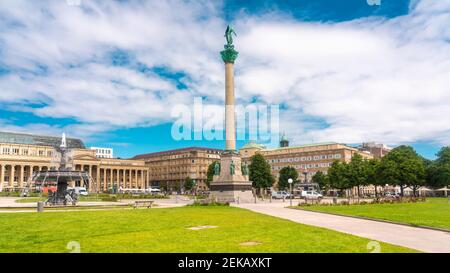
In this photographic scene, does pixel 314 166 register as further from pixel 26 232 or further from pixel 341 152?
pixel 26 232

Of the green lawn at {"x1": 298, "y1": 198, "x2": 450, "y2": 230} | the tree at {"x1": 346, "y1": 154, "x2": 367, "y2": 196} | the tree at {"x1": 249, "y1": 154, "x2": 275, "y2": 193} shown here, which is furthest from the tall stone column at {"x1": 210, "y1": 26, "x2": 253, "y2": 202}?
the tree at {"x1": 346, "y1": 154, "x2": 367, "y2": 196}

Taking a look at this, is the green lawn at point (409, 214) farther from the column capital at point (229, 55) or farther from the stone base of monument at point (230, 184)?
the column capital at point (229, 55)

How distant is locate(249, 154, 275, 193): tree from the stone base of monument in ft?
164

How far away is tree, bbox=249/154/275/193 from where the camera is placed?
389 feet

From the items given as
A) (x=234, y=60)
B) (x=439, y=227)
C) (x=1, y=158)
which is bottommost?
(x=439, y=227)

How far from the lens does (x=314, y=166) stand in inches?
6639

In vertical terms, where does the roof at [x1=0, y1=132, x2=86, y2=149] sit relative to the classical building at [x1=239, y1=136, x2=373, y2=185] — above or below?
above

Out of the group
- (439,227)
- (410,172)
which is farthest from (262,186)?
(439,227)

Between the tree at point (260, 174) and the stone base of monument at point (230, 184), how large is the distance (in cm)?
5007

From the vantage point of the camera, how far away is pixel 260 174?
119 m

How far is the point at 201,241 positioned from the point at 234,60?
58.5 m

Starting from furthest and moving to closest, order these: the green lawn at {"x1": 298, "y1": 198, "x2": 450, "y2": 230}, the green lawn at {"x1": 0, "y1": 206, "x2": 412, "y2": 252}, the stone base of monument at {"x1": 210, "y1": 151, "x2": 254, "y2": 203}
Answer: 1. the stone base of monument at {"x1": 210, "y1": 151, "x2": 254, "y2": 203}
2. the green lawn at {"x1": 298, "y1": 198, "x2": 450, "y2": 230}
3. the green lawn at {"x1": 0, "y1": 206, "x2": 412, "y2": 252}

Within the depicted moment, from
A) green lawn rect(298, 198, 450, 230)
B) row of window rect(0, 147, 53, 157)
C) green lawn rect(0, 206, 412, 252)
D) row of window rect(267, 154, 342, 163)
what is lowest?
green lawn rect(298, 198, 450, 230)

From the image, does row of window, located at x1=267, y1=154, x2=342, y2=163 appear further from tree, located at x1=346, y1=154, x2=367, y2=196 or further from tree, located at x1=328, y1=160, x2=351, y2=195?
tree, located at x1=346, y1=154, x2=367, y2=196
